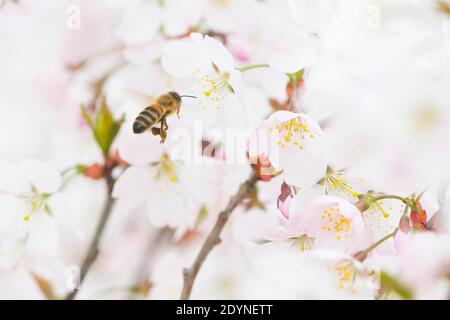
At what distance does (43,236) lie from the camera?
31.7 inches

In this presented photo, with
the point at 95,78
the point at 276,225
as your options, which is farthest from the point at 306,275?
the point at 95,78

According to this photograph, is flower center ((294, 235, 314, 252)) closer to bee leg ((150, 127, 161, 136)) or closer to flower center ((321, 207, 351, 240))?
flower center ((321, 207, 351, 240))

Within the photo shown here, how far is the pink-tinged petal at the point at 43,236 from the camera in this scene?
0.80m

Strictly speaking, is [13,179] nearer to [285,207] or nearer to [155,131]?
[155,131]

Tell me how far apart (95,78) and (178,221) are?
26 cm

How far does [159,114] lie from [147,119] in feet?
0.07

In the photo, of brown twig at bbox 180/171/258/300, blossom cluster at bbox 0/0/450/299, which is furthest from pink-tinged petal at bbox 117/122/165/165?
brown twig at bbox 180/171/258/300

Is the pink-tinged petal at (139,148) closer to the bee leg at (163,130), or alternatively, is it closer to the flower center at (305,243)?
the bee leg at (163,130)

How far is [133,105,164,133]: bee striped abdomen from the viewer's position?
70 centimetres

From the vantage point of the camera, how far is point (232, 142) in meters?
0.78

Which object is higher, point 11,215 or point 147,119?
point 147,119

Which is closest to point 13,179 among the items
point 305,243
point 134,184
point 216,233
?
point 134,184

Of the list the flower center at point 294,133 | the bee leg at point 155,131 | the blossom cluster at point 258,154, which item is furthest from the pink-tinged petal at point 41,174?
the flower center at point 294,133
